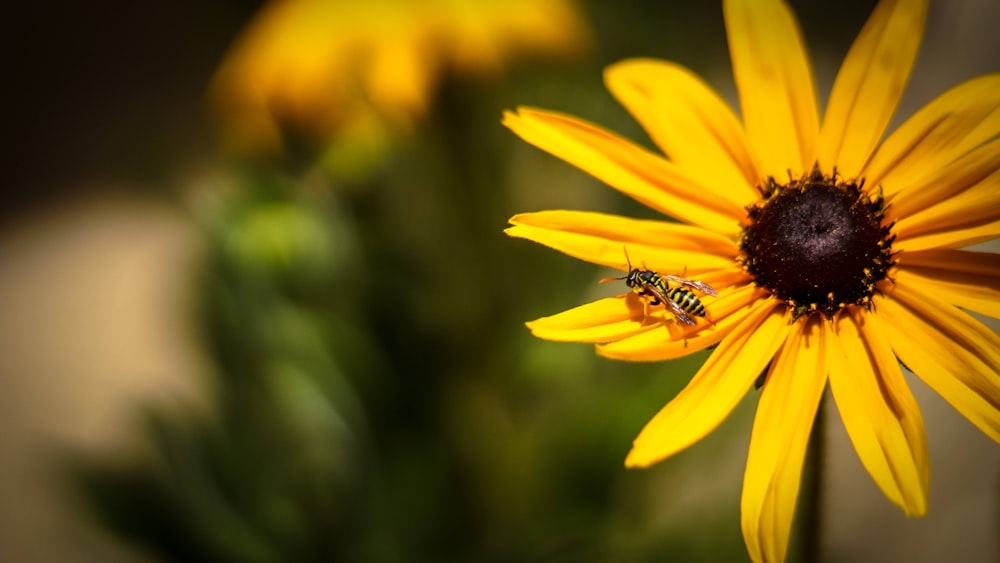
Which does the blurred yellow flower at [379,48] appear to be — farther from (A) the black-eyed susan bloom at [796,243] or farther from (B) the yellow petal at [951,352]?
(B) the yellow petal at [951,352]

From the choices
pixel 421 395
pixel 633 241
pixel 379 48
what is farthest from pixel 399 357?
pixel 633 241

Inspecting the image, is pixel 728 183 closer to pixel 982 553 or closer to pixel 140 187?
pixel 982 553

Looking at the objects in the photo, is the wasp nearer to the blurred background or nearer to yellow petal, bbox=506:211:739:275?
yellow petal, bbox=506:211:739:275

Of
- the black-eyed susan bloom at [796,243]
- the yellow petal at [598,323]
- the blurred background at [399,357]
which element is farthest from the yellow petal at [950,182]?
the blurred background at [399,357]

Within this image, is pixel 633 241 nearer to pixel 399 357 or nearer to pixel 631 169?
pixel 631 169

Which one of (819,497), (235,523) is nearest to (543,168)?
(235,523)
